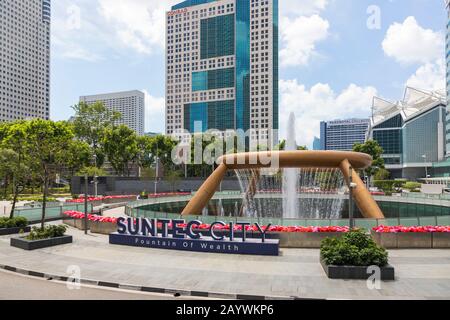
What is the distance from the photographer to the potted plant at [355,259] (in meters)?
11.9

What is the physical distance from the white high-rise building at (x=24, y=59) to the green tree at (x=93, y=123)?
117177 mm

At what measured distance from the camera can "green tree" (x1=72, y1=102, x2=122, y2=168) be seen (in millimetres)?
76188

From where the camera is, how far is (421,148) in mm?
119875

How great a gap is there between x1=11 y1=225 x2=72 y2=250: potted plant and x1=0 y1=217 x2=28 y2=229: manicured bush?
4433 mm

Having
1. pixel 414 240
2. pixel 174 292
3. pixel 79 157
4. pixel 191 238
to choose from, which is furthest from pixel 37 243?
pixel 79 157

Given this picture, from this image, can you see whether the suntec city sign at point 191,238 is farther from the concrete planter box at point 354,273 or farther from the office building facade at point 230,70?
the office building facade at point 230,70

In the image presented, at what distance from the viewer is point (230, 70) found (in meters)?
150

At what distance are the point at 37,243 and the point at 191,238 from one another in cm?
744

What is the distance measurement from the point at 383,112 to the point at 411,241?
13696cm

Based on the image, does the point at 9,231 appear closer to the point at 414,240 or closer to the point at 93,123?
the point at 414,240

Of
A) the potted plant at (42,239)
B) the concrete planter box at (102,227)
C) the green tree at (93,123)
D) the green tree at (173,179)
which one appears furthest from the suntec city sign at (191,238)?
the green tree at (93,123)
